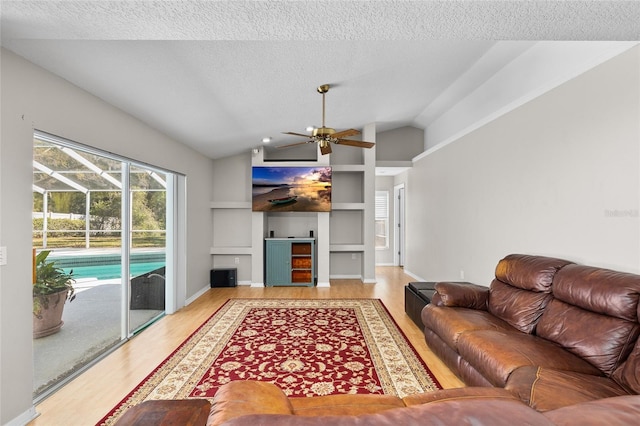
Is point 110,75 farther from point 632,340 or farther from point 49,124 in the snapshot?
point 632,340

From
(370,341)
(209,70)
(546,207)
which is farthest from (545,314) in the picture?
(209,70)

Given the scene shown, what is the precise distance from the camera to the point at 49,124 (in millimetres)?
2285

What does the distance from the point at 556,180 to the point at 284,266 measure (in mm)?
4602

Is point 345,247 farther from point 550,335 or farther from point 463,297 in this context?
point 550,335

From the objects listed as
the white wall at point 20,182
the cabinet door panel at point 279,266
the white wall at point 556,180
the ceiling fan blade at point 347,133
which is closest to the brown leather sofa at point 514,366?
the white wall at point 556,180

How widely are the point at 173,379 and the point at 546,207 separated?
379cm

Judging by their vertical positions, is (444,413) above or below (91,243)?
below

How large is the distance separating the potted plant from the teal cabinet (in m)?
3.59

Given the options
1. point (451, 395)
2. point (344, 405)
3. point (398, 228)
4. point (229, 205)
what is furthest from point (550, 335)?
point (398, 228)

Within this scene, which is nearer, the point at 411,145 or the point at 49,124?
the point at 49,124

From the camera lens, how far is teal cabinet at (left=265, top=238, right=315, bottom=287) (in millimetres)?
6094

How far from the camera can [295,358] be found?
9.73 ft

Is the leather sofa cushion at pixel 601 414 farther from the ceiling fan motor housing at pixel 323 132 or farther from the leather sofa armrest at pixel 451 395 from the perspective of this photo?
the ceiling fan motor housing at pixel 323 132

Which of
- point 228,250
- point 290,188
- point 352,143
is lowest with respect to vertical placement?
point 228,250
